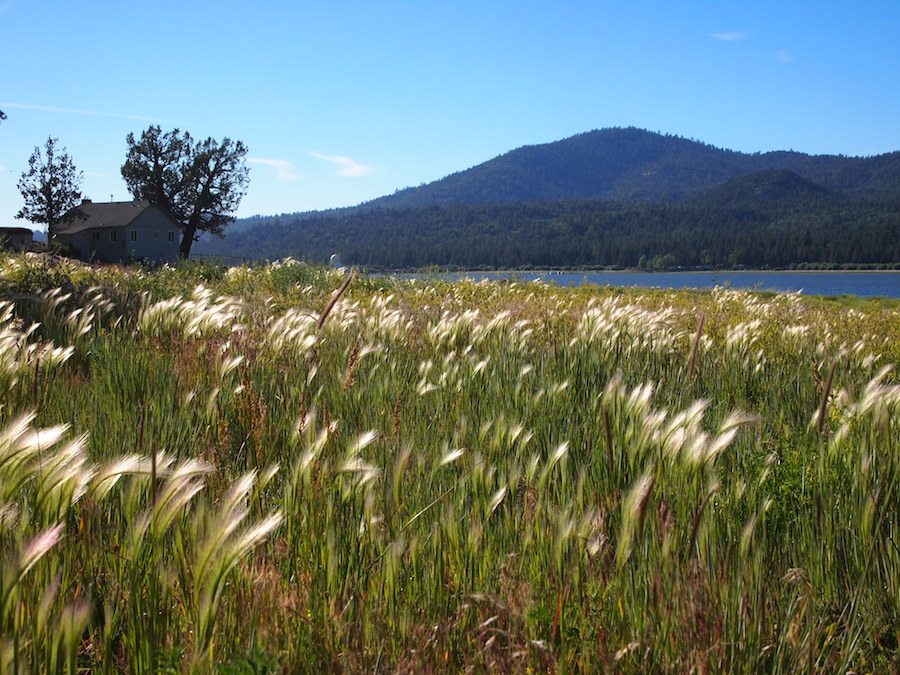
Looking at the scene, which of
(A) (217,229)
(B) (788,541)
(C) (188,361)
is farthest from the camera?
(A) (217,229)

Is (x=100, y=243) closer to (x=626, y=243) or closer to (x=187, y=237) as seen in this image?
(x=187, y=237)

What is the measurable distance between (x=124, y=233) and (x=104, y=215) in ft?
23.2

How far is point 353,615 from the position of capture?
1.86 meters

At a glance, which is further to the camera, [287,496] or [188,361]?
[188,361]

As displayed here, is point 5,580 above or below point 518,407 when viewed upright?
above

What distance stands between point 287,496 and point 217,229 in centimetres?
7002

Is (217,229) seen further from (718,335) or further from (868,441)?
(868,441)

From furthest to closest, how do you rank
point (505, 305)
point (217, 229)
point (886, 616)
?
point (217, 229)
point (505, 305)
point (886, 616)

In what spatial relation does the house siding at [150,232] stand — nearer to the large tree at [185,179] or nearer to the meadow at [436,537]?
the large tree at [185,179]

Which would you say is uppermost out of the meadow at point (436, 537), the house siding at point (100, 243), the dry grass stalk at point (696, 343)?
the house siding at point (100, 243)

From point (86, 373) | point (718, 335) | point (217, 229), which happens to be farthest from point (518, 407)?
point (217, 229)

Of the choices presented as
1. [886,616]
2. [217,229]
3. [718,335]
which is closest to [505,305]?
[718,335]

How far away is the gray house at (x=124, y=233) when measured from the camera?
2648 inches

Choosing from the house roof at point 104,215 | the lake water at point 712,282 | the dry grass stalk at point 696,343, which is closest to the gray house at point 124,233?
the house roof at point 104,215
